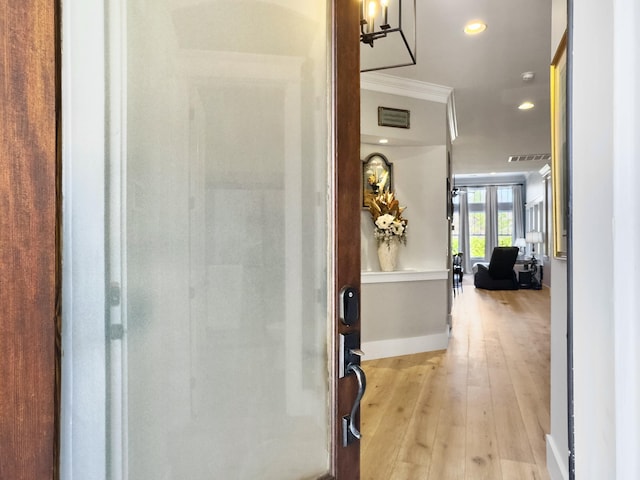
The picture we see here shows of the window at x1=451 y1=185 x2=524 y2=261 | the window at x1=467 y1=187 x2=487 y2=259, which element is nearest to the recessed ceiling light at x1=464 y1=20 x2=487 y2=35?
the window at x1=451 y1=185 x2=524 y2=261

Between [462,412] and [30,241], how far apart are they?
2931mm

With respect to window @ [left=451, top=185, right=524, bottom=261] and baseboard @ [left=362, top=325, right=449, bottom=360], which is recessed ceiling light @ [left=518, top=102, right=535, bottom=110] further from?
window @ [left=451, top=185, right=524, bottom=261]

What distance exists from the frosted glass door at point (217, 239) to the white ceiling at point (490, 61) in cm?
238

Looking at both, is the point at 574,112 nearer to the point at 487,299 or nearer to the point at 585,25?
the point at 585,25

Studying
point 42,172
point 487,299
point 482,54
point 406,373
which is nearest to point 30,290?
point 42,172

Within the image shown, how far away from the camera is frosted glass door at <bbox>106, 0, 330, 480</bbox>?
702 millimetres

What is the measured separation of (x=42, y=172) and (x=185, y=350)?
42 cm

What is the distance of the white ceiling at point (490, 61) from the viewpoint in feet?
9.29

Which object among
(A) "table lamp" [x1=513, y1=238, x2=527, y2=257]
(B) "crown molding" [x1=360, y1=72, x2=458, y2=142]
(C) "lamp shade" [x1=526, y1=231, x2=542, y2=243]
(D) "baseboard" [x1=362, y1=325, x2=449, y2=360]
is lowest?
(D) "baseboard" [x1=362, y1=325, x2=449, y2=360]

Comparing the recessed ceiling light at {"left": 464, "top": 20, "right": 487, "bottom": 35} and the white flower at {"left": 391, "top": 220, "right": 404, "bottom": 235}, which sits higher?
the recessed ceiling light at {"left": 464, "top": 20, "right": 487, "bottom": 35}

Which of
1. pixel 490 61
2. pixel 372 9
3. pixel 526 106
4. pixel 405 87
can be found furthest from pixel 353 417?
pixel 526 106

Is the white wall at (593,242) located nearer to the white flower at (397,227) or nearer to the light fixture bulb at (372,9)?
the light fixture bulb at (372,9)

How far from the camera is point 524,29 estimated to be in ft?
10.1

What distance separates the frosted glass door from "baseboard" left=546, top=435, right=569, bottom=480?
4.81 ft
